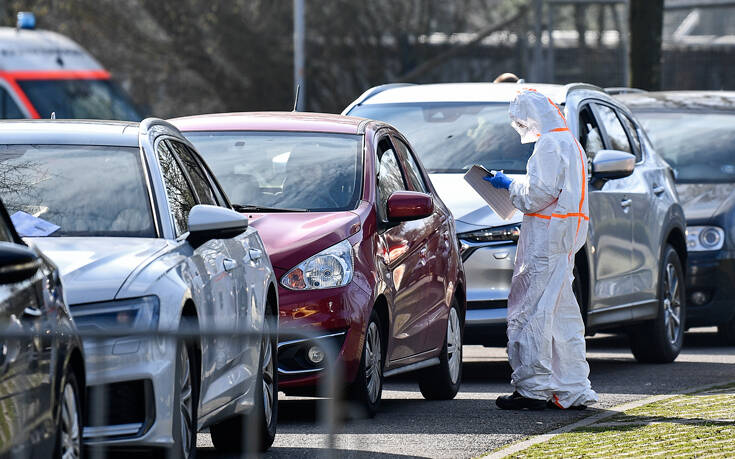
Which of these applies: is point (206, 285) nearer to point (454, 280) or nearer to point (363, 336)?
point (363, 336)

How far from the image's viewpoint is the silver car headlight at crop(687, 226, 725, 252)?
47.4 ft

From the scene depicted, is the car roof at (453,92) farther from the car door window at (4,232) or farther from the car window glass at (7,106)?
the car window glass at (7,106)

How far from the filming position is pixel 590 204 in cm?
1151

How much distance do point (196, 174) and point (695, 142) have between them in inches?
332

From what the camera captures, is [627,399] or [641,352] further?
[641,352]

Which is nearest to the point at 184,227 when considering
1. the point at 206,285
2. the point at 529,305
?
the point at 206,285

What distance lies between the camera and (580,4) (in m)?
32.3

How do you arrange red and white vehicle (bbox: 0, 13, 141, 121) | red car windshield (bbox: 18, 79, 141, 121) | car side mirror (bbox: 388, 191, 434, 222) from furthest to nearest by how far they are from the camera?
red car windshield (bbox: 18, 79, 141, 121)
red and white vehicle (bbox: 0, 13, 141, 121)
car side mirror (bbox: 388, 191, 434, 222)

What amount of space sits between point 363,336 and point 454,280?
1.69m

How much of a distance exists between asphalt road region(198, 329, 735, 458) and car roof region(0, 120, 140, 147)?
155 centimetres

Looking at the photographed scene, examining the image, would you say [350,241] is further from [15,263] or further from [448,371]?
[15,263]

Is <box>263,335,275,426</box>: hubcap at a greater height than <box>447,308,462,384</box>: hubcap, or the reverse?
<box>263,335,275,426</box>: hubcap

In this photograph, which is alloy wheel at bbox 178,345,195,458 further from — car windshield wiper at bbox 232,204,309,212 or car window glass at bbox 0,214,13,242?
car windshield wiper at bbox 232,204,309,212

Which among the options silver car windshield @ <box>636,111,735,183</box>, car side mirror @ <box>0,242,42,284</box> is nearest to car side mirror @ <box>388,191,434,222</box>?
car side mirror @ <box>0,242,42,284</box>
